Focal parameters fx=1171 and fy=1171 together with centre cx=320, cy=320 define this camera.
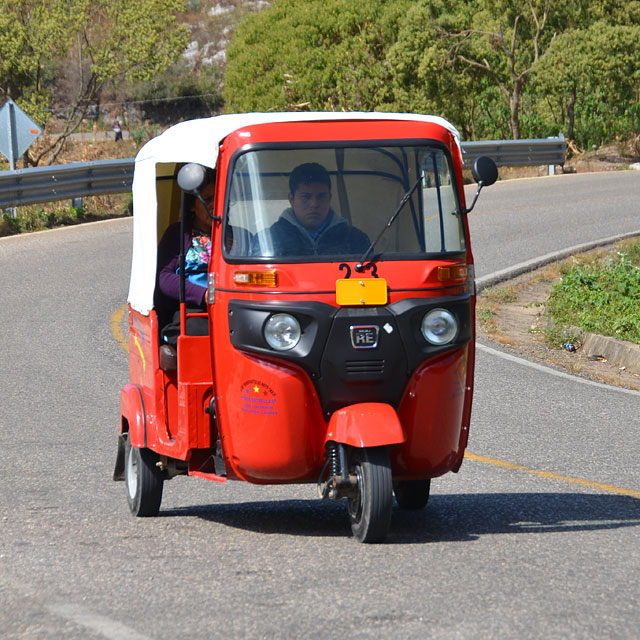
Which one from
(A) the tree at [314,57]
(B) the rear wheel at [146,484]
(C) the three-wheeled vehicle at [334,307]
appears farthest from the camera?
(A) the tree at [314,57]

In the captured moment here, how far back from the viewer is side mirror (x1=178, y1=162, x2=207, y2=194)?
17.6 ft

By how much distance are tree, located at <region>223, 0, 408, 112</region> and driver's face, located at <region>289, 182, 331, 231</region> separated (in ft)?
119

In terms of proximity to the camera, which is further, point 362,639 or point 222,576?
point 222,576

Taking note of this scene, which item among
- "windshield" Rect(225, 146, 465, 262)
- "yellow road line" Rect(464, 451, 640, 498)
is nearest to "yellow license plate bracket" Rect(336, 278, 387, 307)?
"windshield" Rect(225, 146, 465, 262)

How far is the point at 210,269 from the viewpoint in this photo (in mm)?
5613

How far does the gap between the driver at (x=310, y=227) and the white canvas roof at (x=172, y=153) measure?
29 centimetres

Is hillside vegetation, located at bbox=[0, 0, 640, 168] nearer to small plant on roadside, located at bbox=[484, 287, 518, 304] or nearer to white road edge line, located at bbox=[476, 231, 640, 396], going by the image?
white road edge line, located at bbox=[476, 231, 640, 396]

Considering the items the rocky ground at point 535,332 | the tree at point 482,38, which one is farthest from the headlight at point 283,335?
the tree at point 482,38

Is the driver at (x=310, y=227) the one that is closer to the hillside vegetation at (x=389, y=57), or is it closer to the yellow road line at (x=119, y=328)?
the yellow road line at (x=119, y=328)

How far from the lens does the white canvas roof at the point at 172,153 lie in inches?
220

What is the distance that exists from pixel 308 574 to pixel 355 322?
113cm

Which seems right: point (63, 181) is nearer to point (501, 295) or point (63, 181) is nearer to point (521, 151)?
point (501, 295)

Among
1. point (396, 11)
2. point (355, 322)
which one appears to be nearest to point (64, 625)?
point (355, 322)

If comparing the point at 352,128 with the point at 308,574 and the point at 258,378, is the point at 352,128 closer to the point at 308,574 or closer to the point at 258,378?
the point at 258,378
